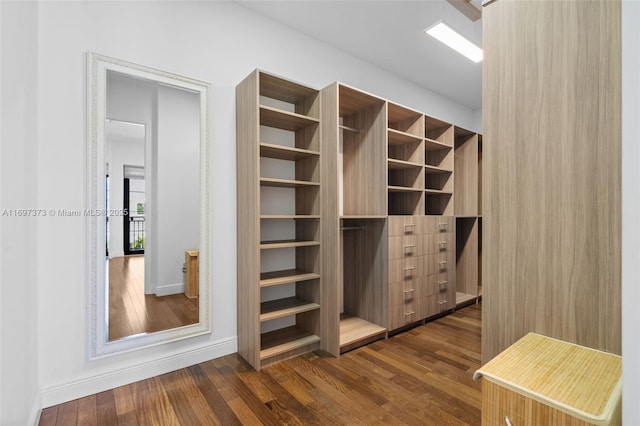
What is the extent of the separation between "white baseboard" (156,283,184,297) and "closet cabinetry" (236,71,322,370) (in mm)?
432

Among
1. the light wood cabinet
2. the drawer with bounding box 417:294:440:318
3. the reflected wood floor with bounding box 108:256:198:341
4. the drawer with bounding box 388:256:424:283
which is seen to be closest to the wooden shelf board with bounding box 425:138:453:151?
the light wood cabinet

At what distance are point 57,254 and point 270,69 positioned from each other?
208cm

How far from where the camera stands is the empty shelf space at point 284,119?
227 centimetres

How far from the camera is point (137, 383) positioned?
195cm

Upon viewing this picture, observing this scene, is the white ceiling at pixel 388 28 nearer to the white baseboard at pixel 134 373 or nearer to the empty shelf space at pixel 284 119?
the empty shelf space at pixel 284 119

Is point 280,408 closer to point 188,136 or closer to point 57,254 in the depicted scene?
point 57,254

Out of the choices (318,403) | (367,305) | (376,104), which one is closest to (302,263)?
(367,305)

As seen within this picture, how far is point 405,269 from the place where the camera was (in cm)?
284

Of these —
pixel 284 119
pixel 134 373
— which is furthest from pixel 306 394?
pixel 284 119

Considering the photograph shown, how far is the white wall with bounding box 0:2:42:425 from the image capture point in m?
1.15

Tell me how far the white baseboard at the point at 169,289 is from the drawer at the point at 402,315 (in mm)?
1789

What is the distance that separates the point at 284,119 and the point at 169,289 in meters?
1.59

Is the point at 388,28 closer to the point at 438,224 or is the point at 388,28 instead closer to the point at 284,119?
the point at 284,119

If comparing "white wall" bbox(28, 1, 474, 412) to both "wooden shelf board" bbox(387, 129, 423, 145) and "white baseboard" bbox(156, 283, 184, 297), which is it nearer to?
"white baseboard" bbox(156, 283, 184, 297)
